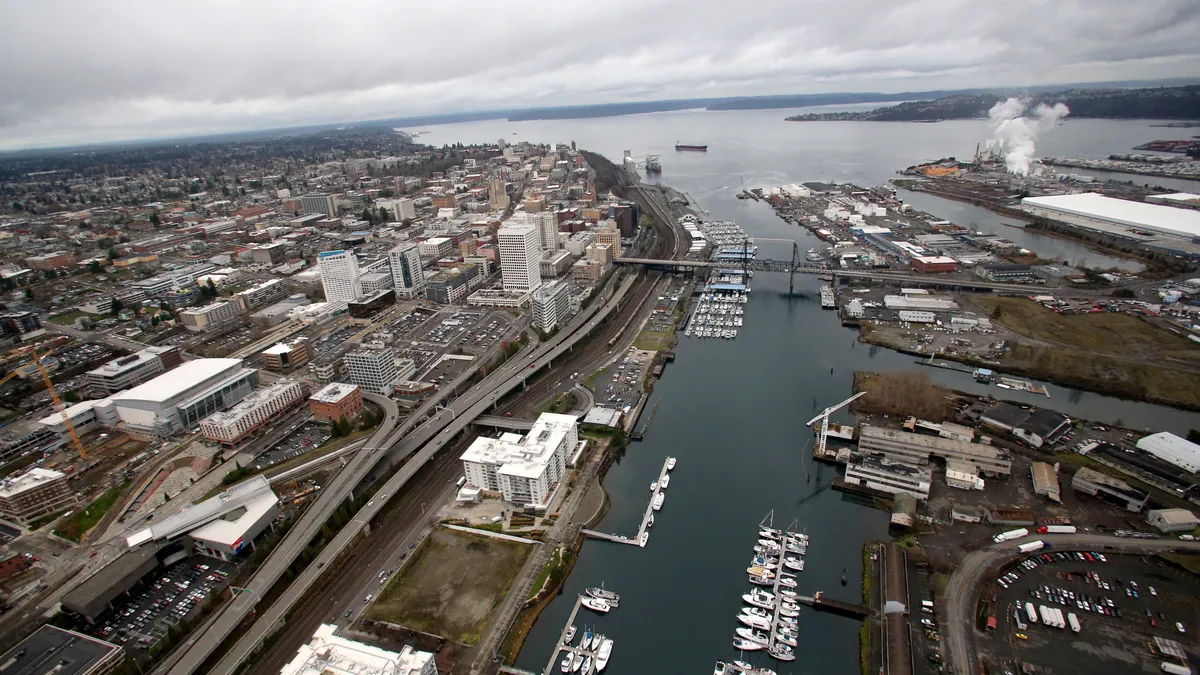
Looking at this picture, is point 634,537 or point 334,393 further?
point 334,393

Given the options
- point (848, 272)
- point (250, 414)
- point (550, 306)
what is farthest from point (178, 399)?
point (848, 272)

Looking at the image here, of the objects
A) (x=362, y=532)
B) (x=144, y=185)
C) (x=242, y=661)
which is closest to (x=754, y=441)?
(x=362, y=532)

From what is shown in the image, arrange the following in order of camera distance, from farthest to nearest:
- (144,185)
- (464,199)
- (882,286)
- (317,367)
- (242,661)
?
1. (144,185)
2. (464,199)
3. (882,286)
4. (317,367)
5. (242,661)

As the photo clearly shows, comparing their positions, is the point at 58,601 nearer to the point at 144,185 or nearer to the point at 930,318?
the point at 930,318

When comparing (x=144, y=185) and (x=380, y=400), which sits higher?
(x=144, y=185)

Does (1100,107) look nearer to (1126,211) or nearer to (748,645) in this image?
(1126,211)

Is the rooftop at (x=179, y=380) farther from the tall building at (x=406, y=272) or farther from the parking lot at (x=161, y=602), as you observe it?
the tall building at (x=406, y=272)
